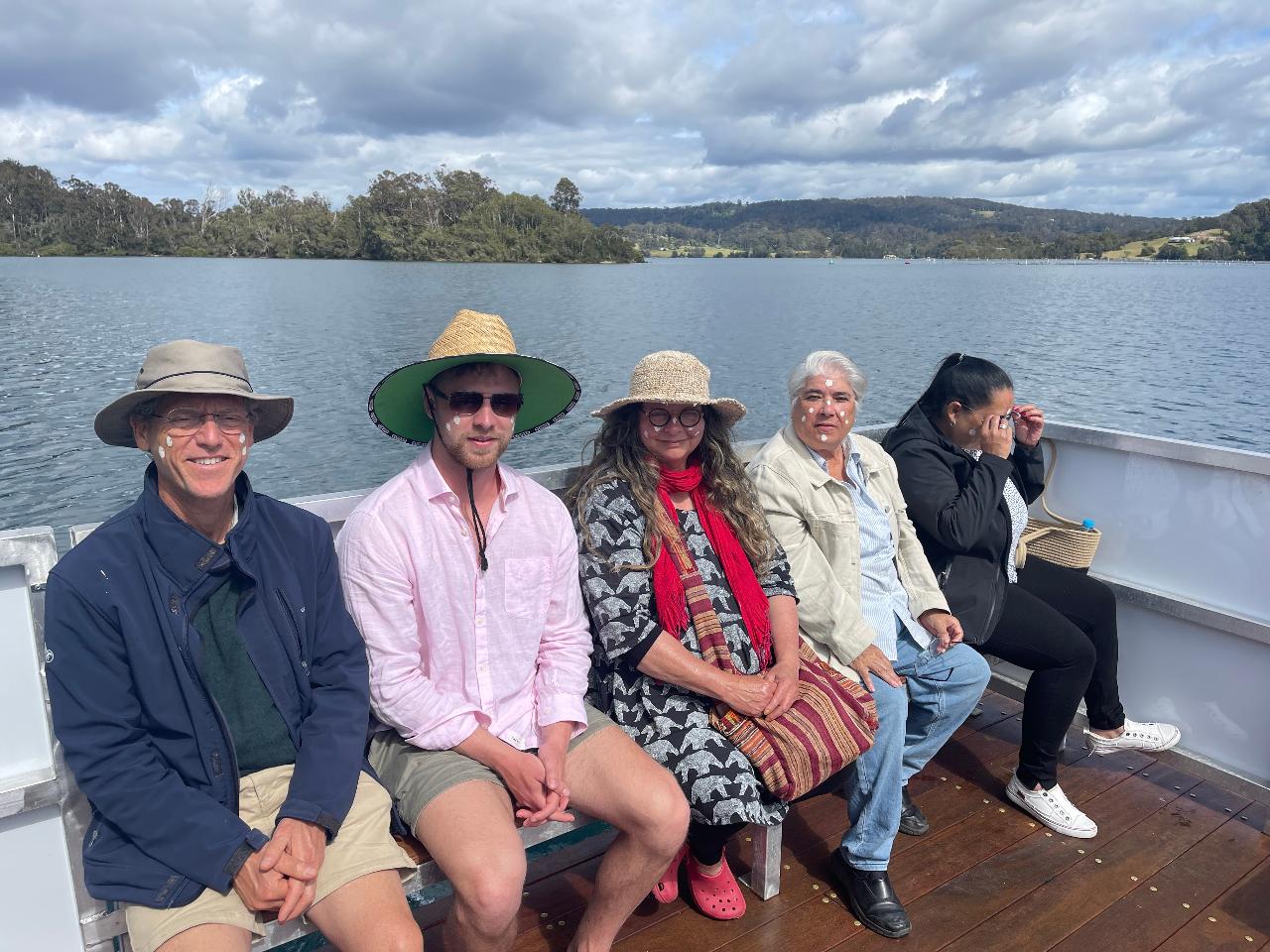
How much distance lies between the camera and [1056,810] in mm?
2734

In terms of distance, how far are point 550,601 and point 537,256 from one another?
67771 mm

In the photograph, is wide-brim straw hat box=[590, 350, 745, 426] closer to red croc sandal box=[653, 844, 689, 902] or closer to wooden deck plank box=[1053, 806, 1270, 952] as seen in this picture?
red croc sandal box=[653, 844, 689, 902]

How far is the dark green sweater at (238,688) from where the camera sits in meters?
1.75

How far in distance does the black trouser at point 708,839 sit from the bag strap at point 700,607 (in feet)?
1.21

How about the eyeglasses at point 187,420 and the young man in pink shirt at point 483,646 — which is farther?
the young man in pink shirt at point 483,646

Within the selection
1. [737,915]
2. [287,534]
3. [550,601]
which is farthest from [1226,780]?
[287,534]

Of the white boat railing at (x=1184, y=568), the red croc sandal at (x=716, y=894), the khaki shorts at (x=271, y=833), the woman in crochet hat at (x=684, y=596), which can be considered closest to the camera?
the khaki shorts at (x=271, y=833)

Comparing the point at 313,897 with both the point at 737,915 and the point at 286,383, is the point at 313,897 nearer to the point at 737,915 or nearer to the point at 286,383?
the point at 737,915

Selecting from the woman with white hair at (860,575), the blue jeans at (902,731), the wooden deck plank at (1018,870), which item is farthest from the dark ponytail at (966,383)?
the wooden deck plank at (1018,870)

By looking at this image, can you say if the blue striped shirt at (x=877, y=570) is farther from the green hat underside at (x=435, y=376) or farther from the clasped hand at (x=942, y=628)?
the green hat underside at (x=435, y=376)

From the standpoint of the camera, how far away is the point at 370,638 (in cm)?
198

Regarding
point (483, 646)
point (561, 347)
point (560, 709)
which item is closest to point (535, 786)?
point (560, 709)

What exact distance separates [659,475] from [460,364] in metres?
0.67

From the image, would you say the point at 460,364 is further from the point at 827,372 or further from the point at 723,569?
the point at 827,372
